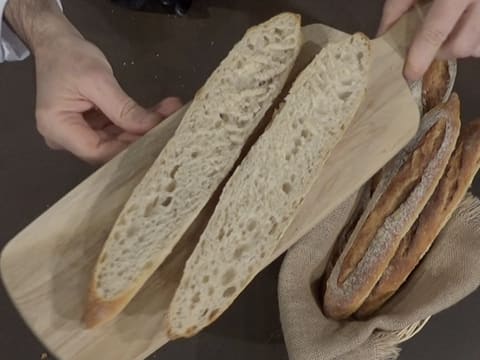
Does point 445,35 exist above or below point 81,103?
above

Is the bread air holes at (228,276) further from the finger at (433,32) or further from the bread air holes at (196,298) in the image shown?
the finger at (433,32)

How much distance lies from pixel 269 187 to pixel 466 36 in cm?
28

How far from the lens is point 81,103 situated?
0.80m

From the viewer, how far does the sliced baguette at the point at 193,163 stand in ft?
2.30

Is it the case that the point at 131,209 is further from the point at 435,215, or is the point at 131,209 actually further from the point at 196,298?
the point at 435,215

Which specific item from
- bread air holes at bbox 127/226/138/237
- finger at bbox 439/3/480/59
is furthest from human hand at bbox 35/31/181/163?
finger at bbox 439/3/480/59

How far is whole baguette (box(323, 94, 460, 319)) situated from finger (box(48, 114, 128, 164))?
296mm

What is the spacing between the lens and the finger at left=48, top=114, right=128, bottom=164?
0.78 metres

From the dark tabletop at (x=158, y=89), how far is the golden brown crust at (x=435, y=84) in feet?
0.41

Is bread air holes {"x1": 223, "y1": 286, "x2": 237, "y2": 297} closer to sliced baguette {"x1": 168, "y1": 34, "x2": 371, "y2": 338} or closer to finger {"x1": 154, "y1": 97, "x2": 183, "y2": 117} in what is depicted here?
sliced baguette {"x1": 168, "y1": 34, "x2": 371, "y2": 338}

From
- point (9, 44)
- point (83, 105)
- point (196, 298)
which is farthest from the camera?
point (9, 44)

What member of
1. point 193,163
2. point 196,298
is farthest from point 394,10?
point 196,298

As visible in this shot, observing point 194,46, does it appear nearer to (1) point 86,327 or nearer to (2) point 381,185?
(2) point 381,185

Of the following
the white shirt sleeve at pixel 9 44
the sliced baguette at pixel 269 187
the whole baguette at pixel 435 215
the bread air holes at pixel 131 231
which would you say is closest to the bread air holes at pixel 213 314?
the sliced baguette at pixel 269 187
